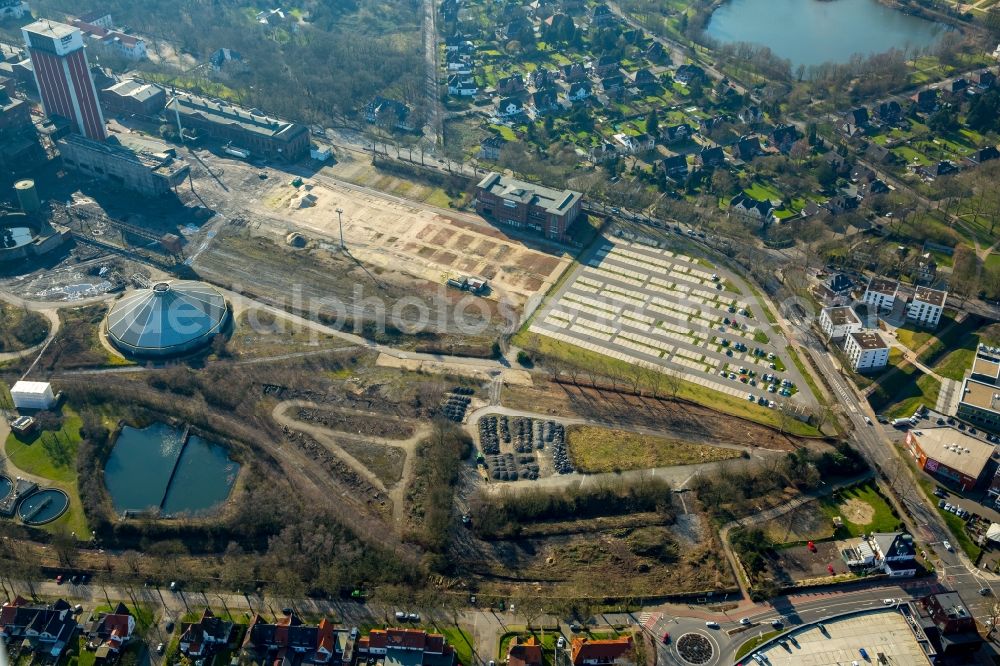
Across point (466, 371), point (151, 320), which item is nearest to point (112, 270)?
point (151, 320)

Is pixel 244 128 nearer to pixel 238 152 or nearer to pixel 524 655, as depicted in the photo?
pixel 238 152

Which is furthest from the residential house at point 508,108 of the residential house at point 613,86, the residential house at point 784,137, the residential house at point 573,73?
the residential house at point 784,137

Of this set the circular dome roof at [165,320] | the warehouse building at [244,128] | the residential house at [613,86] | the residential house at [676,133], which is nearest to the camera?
the circular dome roof at [165,320]

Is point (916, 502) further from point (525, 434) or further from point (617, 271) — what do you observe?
point (617, 271)

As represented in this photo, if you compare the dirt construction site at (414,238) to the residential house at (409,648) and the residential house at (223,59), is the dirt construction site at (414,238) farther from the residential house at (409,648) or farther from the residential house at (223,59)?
the residential house at (409,648)

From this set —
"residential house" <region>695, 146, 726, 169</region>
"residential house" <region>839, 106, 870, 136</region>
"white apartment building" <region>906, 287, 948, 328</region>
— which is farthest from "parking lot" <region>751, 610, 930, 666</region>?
"residential house" <region>839, 106, 870, 136</region>

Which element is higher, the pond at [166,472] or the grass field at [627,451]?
the grass field at [627,451]

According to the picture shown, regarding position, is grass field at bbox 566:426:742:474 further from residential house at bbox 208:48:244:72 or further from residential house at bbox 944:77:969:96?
residential house at bbox 208:48:244:72
